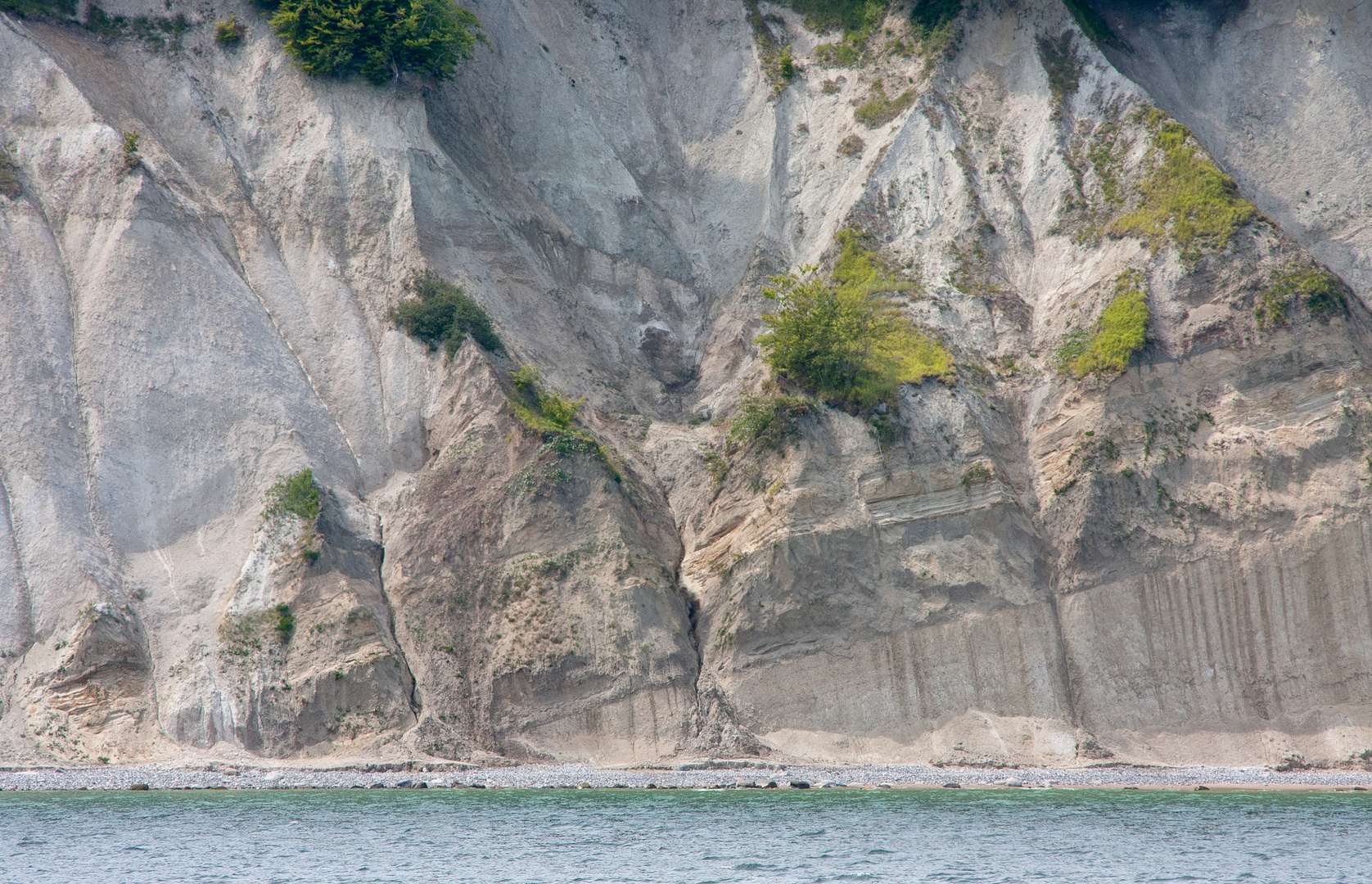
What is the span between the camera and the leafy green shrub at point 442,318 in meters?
39.9

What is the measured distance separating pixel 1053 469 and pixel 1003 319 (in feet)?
20.9

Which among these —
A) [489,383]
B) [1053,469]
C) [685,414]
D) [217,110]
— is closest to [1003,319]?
[1053,469]

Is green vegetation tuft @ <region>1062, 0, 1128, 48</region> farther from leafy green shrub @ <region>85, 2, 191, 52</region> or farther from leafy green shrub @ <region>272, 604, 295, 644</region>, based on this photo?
leafy green shrub @ <region>272, 604, 295, 644</region>

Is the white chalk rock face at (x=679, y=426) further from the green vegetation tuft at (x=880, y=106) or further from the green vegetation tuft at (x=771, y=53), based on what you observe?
the green vegetation tuft at (x=771, y=53)

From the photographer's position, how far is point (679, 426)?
4241cm

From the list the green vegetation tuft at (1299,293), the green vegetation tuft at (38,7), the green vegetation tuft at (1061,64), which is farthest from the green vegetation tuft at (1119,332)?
the green vegetation tuft at (38,7)

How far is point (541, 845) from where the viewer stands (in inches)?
918

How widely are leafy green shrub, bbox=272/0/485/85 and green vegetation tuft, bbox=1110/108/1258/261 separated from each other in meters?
26.0

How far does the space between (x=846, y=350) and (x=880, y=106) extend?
13.2 meters

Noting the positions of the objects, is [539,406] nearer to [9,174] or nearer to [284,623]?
[284,623]

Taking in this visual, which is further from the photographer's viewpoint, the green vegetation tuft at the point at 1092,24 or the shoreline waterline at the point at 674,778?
the green vegetation tuft at the point at 1092,24

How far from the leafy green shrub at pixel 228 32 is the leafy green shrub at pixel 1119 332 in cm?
3427

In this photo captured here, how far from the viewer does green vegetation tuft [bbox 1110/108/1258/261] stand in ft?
125

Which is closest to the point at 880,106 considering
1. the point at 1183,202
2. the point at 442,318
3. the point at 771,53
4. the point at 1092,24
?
the point at 771,53
